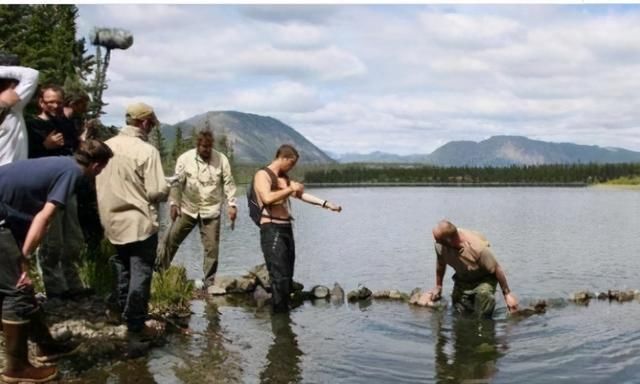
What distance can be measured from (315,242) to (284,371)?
746 inches

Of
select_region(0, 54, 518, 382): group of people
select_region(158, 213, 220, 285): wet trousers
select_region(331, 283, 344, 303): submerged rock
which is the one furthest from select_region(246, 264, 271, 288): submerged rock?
select_region(331, 283, 344, 303): submerged rock

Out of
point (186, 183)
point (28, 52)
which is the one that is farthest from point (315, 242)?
point (28, 52)

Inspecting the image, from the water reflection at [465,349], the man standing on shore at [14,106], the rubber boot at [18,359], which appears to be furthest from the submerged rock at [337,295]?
the man standing on shore at [14,106]

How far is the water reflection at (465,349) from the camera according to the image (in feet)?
22.8

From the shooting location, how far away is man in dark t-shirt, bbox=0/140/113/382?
17.4 ft

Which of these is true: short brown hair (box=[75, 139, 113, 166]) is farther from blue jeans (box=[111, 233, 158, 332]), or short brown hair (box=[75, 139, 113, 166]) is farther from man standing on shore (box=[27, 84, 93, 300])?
man standing on shore (box=[27, 84, 93, 300])

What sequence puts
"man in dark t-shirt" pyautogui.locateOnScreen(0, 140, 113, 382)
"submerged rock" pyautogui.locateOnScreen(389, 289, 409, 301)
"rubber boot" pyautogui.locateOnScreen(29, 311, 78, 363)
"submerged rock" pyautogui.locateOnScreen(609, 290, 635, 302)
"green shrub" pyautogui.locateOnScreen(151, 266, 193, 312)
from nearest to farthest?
"man in dark t-shirt" pyautogui.locateOnScreen(0, 140, 113, 382) < "rubber boot" pyautogui.locateOnScreen(29, 311, 78, 363) < "green shrub" pyautogui.locateOnScreen(151, 266, 193, 312) < "submerged rock" pyautogui.locateOnScreen(389, 289, 409, 301) < "submerged rock" pyautogui.locateOnScreen(609, 290, 635, 302)

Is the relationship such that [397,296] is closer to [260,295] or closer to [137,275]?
[260,295]

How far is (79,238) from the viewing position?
723 centimetres

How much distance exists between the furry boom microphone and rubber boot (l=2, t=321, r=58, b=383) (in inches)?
245

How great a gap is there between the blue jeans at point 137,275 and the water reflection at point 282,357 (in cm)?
141

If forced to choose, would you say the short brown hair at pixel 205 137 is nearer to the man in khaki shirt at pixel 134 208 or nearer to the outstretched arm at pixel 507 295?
the man in khaki shirt at pixel 134 208

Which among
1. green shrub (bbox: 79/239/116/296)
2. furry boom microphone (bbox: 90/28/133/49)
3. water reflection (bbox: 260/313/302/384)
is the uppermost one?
furry boom microphone (bbox: 90/28/133/49)

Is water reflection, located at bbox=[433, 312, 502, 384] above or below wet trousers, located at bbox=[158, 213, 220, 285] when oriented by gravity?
below
